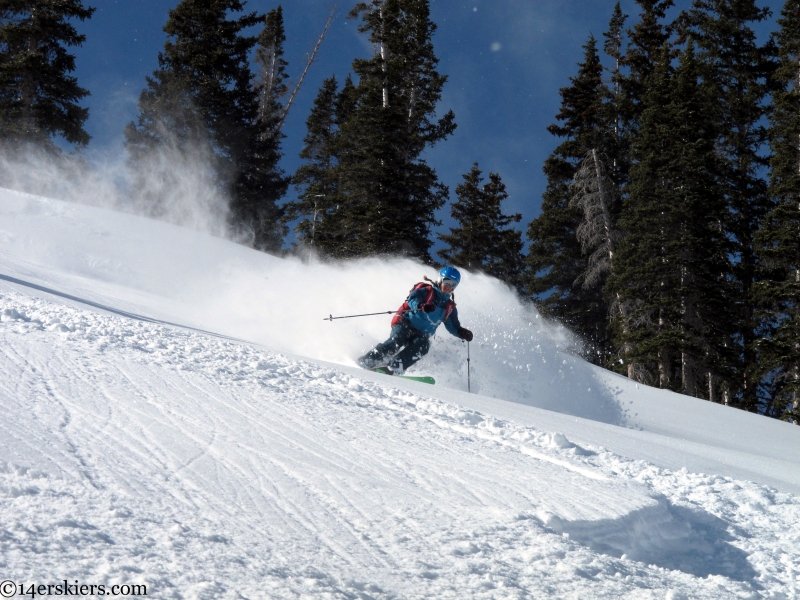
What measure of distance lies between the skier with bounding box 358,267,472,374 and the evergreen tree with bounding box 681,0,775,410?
738 inches

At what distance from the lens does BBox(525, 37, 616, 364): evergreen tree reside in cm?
2673

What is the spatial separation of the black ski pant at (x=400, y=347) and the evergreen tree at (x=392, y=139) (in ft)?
53.0

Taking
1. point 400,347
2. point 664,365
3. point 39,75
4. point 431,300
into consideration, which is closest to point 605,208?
point 664,365

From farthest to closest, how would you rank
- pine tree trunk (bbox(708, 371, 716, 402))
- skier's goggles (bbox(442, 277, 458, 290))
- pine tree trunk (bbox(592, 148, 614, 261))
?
1. pine tree trunk (bbox(592, 148, 614, 261))
2. pine tree trunk (bbox(708, 371, 716, 402))
3. skier's goggles (bbox(442, 277, 458, 290))

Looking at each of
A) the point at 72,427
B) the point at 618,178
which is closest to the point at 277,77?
the point at 618,178

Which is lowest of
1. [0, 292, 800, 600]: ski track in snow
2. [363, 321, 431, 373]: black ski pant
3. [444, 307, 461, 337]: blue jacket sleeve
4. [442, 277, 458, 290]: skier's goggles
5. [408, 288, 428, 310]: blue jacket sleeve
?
[0, 292, 800, 600]: ski track in snow

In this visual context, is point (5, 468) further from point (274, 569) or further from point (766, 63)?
point (766, 63)

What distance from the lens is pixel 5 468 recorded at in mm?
2582

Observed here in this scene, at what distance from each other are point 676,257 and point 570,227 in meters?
8.11

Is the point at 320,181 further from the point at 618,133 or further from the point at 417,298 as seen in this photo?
the point at 417,298

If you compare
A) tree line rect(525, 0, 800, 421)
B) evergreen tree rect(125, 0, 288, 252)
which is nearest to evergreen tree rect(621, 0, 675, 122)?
tree line rect(525, 0, 800, 421)

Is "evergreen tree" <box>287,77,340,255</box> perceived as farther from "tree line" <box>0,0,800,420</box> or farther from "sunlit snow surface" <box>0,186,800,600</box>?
"sunlit snow surface" <box>0,186,800,600</box>

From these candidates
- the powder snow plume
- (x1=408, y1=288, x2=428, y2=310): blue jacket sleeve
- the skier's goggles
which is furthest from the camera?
the powder snow plume

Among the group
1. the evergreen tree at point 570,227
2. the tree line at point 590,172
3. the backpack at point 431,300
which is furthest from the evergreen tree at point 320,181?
the backpack at point 431,300
